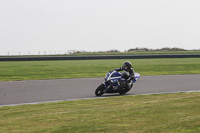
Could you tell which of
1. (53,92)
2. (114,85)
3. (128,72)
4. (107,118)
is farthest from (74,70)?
(107,118)

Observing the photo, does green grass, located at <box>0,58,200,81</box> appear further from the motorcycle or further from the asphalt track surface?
the motorcycle

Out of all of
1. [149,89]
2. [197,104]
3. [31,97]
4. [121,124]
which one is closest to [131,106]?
[197,104]

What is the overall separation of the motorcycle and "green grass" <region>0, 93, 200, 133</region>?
301 cm

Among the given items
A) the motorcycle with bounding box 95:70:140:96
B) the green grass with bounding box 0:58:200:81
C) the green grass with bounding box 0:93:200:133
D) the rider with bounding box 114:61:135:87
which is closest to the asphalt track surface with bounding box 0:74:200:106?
the motorcycle with bounding box 95:70:140:96

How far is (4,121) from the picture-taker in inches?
346

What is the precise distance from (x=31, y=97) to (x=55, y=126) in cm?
627

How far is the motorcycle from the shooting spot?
1446 centimetres

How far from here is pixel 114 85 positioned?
47.9ft

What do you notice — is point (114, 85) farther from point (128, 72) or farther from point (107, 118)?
point (107, 118)

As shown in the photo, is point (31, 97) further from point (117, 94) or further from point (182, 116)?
point (182, 116)

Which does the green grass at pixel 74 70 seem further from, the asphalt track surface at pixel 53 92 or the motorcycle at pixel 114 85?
the motorcycle at pixel 114 85

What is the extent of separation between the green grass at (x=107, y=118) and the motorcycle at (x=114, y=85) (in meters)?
3.01

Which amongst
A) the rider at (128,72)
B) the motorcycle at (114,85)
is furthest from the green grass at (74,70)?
the rider at (128,72)

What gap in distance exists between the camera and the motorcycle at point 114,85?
14461 mm
